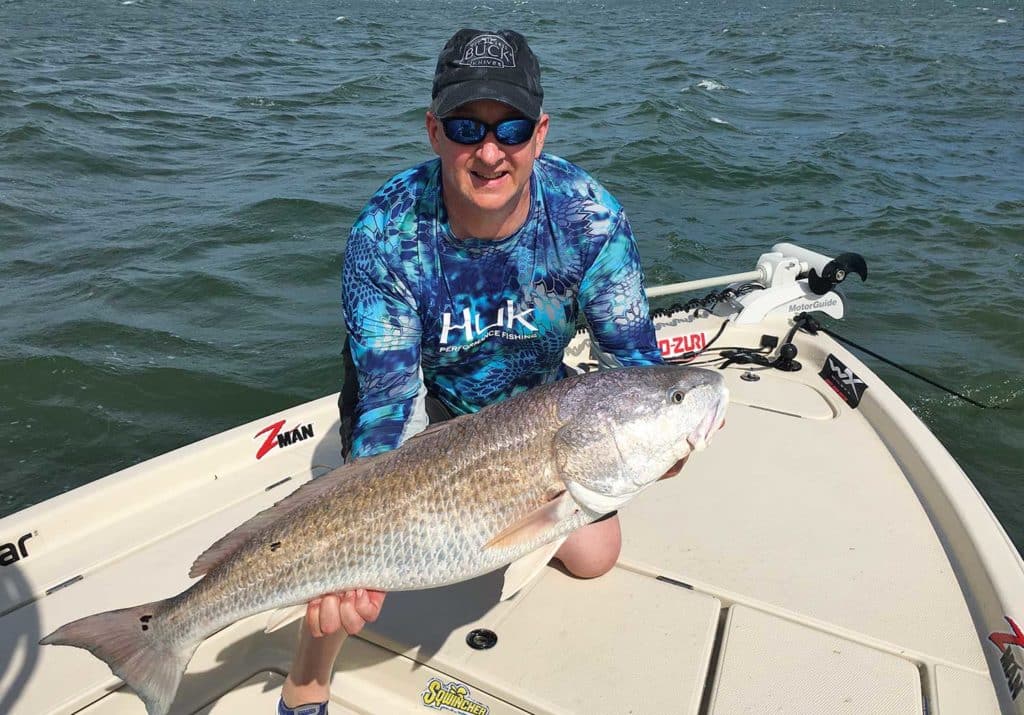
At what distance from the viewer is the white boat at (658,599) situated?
2.88m

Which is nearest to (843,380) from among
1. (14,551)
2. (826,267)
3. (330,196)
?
(826,267)

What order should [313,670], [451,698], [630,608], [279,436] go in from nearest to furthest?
1. [313,670]
2. [451,698]
3. [630,608]
4. [279,436]

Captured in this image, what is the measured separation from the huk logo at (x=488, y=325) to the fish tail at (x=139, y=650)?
144cm

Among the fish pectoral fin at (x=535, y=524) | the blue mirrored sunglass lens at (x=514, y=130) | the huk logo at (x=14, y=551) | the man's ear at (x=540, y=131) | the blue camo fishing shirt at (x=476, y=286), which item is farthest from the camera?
the huk logo at (x=14, y=551)

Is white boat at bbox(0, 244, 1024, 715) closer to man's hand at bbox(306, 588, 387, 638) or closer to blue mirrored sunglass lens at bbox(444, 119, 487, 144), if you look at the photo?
man's hand at bbox(306, 588, 387, 638)

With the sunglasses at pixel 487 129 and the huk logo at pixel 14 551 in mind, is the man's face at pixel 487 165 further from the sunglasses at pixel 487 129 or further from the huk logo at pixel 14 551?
the huk logo at pixel 14 551

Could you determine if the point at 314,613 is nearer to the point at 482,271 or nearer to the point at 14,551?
the point at 482,271

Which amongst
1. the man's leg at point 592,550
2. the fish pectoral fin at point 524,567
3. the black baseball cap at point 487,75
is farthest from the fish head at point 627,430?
the black baseball cap at point 487,75

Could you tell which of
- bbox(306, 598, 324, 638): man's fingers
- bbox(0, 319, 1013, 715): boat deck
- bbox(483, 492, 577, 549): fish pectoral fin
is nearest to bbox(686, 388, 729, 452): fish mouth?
bbox(483, 492, 577, 549): fish pectoral fin

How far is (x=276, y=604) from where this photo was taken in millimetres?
2535

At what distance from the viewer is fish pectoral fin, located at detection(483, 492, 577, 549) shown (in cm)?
248

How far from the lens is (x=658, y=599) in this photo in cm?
332

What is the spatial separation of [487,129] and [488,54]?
0.25 meters

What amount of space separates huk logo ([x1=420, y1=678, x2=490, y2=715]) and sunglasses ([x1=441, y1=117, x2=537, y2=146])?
6.26ft
